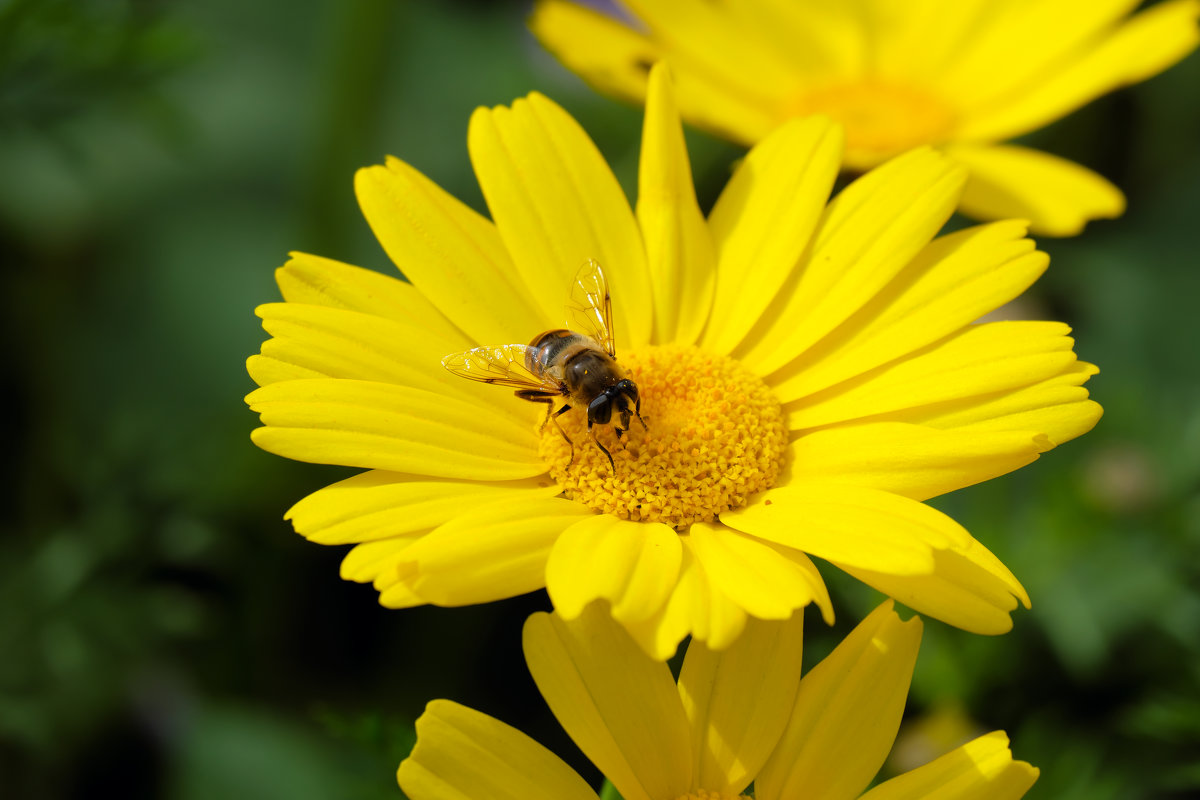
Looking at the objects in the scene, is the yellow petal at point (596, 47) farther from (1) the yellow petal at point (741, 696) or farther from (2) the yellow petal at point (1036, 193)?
(1) the yellow petal at point (741, 696)

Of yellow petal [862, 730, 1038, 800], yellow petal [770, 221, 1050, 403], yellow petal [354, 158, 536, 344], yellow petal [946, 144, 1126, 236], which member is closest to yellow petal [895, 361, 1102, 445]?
yellow petal [770, 221, 1050, 403]

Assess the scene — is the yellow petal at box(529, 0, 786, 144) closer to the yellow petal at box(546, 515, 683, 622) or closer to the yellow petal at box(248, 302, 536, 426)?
the yellow petal at box(248, 302, 536, 426)

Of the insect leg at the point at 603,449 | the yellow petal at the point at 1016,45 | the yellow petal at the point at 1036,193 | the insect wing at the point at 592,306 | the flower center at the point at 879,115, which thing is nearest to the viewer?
the insect leg at the point at 603,449

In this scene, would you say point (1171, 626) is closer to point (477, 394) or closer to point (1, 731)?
point (477, 394)

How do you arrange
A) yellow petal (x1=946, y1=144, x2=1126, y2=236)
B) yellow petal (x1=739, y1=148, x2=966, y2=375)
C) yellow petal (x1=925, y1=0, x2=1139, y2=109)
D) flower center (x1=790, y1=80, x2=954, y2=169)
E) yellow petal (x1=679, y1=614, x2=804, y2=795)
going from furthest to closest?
yellow petal (x1=925, y1=0, x2=1139, y2=109) < flower center (x1=790, y1=80, x2=954, y2=169) < yellow petal (x1=946, y1=144, x2=1126, y2=236) < yellow petal (x1=739, y1=148, x2=966, y2=375) < yellow petal (x1=679, y1=614, x2=804, y2=795)

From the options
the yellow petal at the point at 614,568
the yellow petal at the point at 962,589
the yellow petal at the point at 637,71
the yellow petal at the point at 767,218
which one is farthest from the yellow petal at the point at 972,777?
the yellow petal at the point at 637,71

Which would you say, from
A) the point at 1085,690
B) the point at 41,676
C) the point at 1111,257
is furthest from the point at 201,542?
the point at 1111,257
